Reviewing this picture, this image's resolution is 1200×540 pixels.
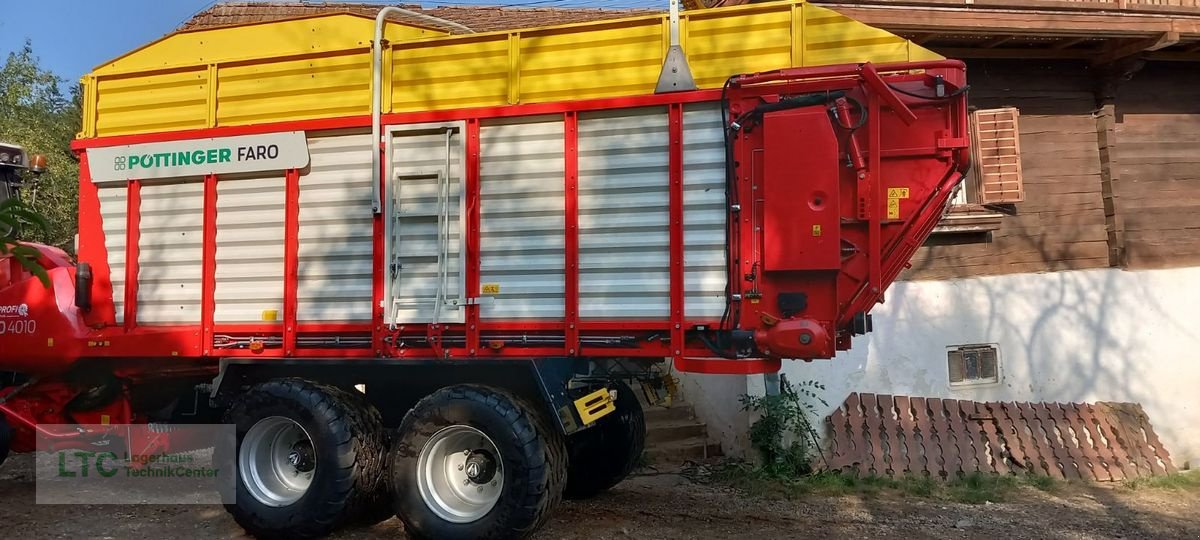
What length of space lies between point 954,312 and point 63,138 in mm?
16689

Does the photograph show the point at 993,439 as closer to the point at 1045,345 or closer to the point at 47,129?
the point at 1045,345

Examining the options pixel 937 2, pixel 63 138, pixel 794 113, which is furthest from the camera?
pixel 63 138

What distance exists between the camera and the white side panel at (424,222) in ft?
16.0

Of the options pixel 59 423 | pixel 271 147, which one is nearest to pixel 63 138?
pixel 59 423

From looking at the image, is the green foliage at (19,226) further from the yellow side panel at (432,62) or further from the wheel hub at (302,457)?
the wheel hub at (302,457)

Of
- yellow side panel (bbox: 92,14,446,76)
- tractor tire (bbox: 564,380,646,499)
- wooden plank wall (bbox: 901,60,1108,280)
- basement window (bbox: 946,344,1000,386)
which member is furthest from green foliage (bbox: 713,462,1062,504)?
yellow side panel (bbox: 92,14,446,76)

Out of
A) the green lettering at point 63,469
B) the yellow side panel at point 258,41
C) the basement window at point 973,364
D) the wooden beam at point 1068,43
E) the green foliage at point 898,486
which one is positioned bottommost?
the green foliage at point 898,486

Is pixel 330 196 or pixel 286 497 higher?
pixel 330 196

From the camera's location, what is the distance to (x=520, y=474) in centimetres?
452

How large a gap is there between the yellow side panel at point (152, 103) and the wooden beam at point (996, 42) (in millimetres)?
7070

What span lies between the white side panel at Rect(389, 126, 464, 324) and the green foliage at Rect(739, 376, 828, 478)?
11.0 ft

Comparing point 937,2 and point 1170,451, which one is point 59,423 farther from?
point 1170,451

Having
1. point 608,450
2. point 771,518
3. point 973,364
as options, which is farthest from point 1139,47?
point 608,450

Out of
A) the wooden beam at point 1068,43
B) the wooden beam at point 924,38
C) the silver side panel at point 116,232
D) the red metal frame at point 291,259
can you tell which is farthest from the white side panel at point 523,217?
the wooden beam at point 1068,43
